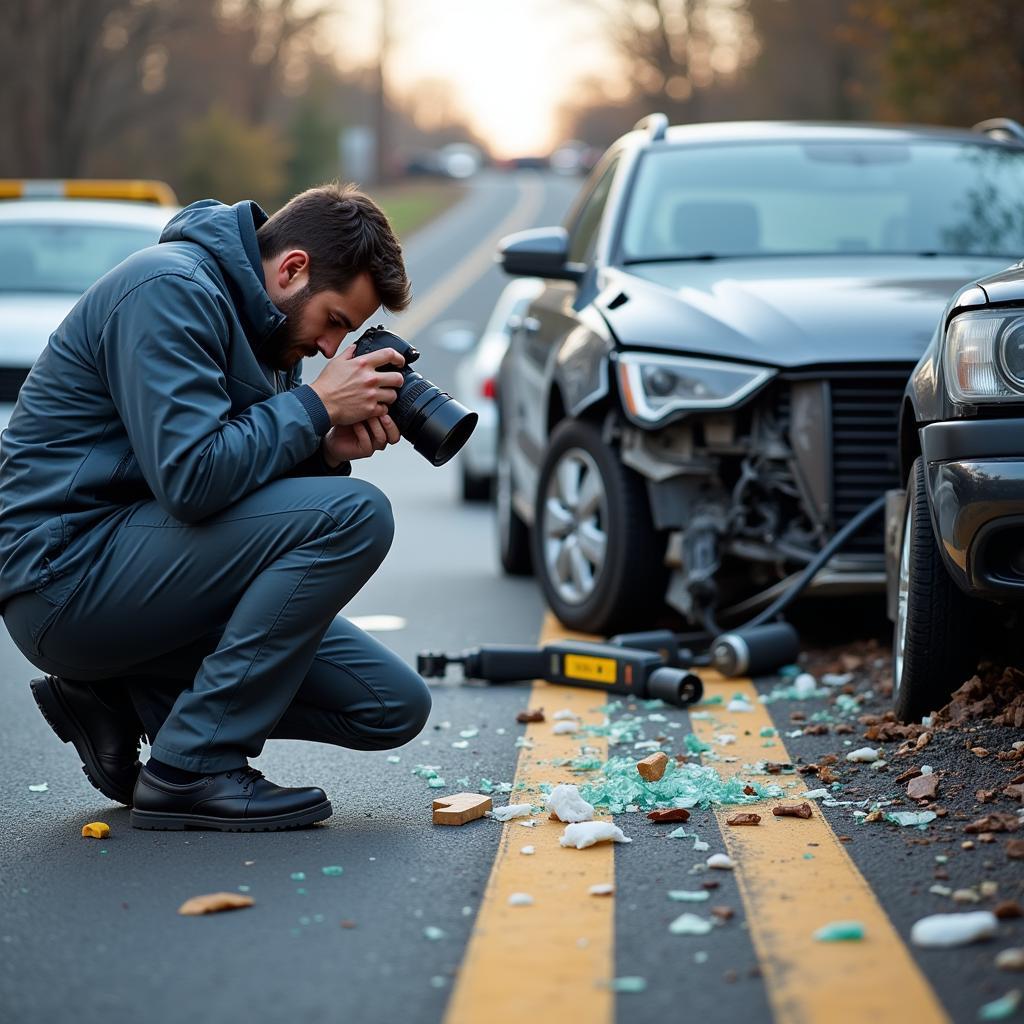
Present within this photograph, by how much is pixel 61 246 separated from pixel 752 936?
28.9 feet

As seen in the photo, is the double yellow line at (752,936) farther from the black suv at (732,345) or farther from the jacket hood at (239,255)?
the black suv at (732,345)

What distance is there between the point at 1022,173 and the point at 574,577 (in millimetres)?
2374

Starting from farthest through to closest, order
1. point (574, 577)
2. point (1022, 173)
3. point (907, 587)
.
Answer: point (1022, 173), point (574, 577), point (907, 587)

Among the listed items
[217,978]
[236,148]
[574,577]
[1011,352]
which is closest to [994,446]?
[1011,352]

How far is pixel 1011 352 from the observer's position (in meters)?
3.98

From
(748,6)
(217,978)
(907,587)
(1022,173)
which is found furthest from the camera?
(748,6)

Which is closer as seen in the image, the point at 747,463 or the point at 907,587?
the point at 907,587

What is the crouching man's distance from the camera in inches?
148

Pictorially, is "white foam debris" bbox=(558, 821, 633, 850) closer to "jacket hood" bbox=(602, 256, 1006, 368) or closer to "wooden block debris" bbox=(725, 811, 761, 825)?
"wooden block debris" bbox=(725, 811, 761, 825)

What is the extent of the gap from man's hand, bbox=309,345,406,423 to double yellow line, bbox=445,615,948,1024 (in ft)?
3.08

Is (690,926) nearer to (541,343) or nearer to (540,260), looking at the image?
(540,260)

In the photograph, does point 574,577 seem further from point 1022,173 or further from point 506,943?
point 506,943

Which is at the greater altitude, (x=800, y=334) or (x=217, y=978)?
(x=800, y=334)

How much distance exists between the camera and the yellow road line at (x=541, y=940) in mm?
2695
